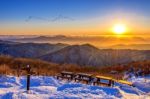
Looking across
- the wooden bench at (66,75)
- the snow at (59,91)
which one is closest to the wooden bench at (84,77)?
the wooden bench at (66,75)

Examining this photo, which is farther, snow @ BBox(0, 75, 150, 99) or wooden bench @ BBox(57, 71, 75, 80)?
wooden bench @ BBox(57, 71, 75, 80)

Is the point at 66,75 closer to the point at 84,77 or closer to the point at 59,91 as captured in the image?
the point at 84,77

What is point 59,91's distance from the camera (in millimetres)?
18938

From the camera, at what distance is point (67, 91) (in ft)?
61.0

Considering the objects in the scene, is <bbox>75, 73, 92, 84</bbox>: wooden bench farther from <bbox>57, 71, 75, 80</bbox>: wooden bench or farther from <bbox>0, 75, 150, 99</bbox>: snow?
<bbox>0, 75, 150, 99</bbox>: snow

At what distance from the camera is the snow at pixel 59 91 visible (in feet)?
57.0

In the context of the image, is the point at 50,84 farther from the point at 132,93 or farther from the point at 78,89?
the point at 132,93

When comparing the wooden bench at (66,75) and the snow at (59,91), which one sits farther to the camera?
the wooden bench at (66,75)

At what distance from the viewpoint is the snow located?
17359mm

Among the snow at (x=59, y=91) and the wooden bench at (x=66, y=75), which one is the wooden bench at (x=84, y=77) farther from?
the snow at (x=59, y=91)

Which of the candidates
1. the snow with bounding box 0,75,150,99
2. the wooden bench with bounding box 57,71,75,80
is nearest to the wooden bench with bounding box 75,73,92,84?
the wooden bench with bounding box 57,71,75,80

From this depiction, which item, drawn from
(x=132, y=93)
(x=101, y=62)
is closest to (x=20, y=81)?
(x=132, y=93)

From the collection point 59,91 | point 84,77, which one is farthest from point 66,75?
point 59,91

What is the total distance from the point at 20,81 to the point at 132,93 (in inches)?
318
